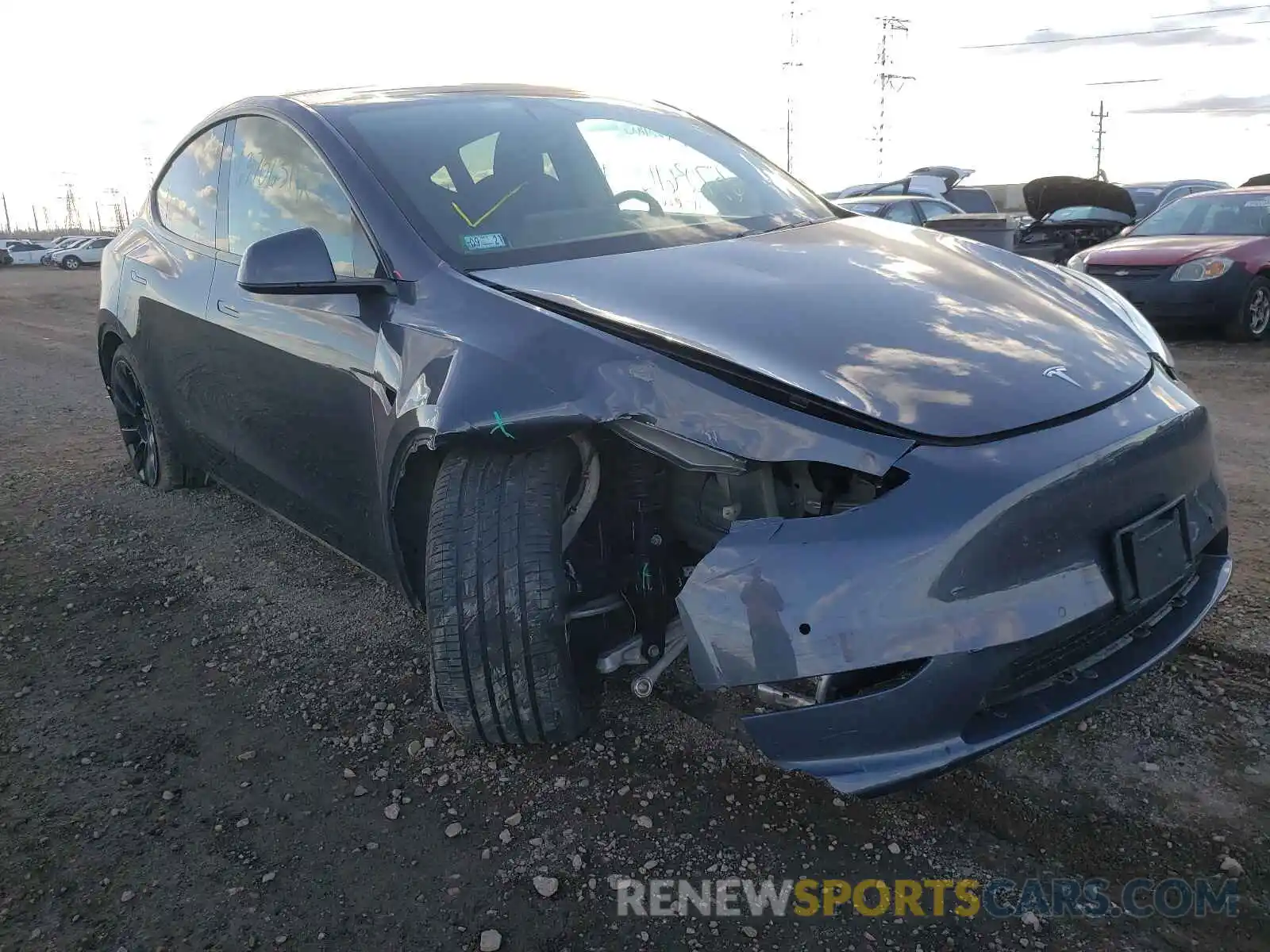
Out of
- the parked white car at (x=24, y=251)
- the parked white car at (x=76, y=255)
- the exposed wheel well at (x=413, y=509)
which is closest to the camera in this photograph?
the exposed wheel well at (x=413, y=509)

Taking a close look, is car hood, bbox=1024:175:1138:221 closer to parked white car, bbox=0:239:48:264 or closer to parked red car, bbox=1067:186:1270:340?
parked red car, bbox=1067:186:1270:340

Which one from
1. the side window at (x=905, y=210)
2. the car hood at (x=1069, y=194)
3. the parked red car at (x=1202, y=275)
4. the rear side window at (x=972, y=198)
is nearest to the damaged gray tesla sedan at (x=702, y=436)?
the parked red car at (x=1202, y=275)

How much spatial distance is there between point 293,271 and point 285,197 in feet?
2.42

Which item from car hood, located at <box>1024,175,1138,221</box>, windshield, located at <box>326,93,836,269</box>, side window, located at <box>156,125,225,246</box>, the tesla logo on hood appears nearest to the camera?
the tesla logo on hood

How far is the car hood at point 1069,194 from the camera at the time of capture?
14.7 metres

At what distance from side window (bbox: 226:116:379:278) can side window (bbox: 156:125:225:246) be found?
0.62ft

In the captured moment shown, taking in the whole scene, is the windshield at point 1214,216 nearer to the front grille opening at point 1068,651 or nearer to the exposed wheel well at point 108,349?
the front grille opening at point 1068,651

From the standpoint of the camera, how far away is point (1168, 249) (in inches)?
312

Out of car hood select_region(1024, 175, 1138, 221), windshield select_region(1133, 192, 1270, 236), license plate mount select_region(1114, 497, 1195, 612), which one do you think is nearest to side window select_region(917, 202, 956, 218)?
car hood select_region(1024, 175, 1138, 221)

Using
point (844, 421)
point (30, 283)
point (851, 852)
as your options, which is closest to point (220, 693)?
point (851, 852)

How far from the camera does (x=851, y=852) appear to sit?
2.01 m

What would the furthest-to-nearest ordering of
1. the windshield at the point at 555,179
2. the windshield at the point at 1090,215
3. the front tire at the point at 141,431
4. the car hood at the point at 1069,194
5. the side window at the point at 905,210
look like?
1. the car hood at the point at 1069,194
2. the side window at the point at 905,210
3. the windshield at the point at 1090,215
4. the front tire at the point at 141,431
5. the windshield at the point at 555,179

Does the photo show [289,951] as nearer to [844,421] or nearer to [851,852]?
[851,852]

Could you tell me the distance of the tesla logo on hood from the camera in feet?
6.54
